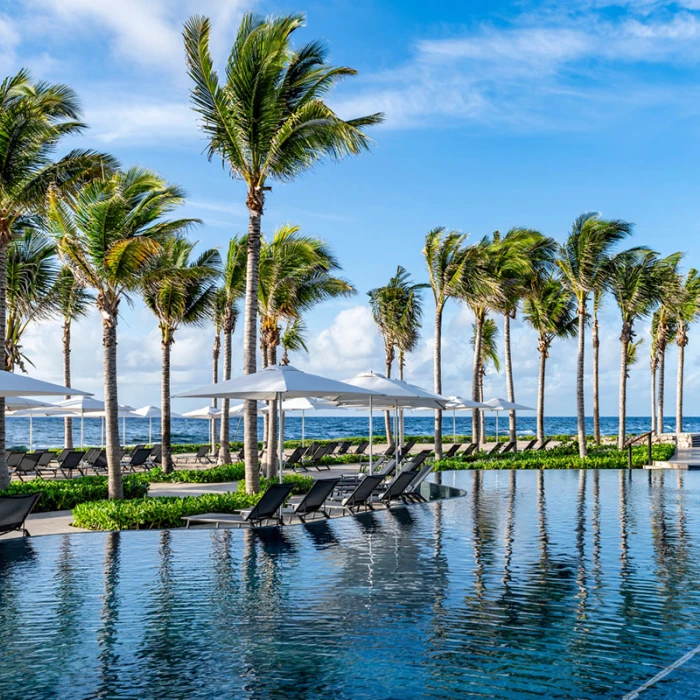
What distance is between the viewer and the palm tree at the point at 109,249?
14.0 m

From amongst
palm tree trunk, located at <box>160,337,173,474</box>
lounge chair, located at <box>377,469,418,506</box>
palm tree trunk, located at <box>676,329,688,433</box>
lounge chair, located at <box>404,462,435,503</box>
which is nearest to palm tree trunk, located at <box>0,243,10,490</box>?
palm tree trunk, located at <box>160,337,173,474</box>

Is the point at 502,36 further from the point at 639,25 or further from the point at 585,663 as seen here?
Result: the point at 585,663

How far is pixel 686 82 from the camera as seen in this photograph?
724 inches

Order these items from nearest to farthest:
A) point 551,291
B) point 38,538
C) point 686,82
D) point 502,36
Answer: point 38,538 < point 502,36 < point 686,82 < point 551,291

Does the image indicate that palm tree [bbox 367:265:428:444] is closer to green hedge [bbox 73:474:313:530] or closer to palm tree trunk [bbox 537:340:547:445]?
palm tree trunk [bbox 537:340:547:445]

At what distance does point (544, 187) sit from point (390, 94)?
430 inches

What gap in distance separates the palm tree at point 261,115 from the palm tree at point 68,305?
12.5 metres

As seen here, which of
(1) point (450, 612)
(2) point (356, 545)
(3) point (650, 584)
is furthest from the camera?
(2) point (356, 545)

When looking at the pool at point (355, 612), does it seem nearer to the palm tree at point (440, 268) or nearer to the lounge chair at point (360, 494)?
the lounge chair at point (360, 494)

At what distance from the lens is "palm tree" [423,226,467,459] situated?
2650cm

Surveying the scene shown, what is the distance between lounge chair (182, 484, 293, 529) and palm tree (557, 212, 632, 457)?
57.1 feet

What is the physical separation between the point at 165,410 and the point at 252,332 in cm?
859

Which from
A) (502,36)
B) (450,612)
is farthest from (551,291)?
(450,612)

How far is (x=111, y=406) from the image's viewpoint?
14.2 metres
